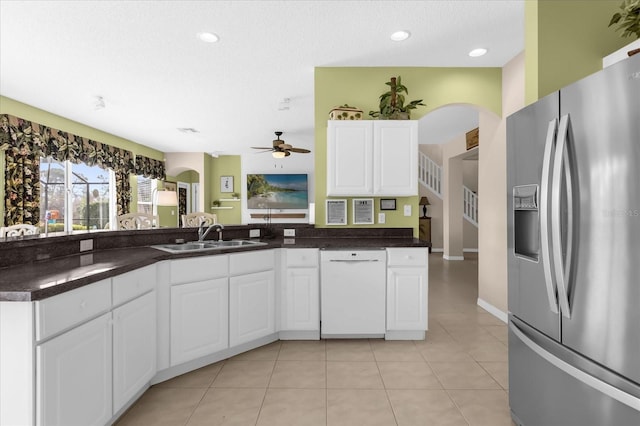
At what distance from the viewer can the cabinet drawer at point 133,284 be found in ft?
5.80

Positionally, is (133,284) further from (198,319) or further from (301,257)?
(301,257)

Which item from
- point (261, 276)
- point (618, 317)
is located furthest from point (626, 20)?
point (261, 276)

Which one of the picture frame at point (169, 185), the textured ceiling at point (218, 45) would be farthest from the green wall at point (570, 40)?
the picture frame at point (169, 185)

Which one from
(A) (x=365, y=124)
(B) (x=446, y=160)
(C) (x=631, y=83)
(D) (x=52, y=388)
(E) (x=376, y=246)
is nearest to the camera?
(C) (x=631, y=83)

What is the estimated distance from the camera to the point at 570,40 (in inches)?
72.9

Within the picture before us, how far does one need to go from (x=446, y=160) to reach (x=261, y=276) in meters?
6.28

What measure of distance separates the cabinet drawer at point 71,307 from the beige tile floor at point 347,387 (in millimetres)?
791

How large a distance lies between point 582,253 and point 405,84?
9.00 ft

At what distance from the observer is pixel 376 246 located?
2.94 meters

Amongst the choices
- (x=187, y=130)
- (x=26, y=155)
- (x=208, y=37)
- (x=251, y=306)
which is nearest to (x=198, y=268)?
(x=251, y=306)

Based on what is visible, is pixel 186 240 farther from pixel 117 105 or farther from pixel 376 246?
pixel 117 105

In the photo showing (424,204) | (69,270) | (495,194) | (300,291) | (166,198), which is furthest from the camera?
(424,204)

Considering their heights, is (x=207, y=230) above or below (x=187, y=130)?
below

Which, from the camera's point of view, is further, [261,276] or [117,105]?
[117,105]
